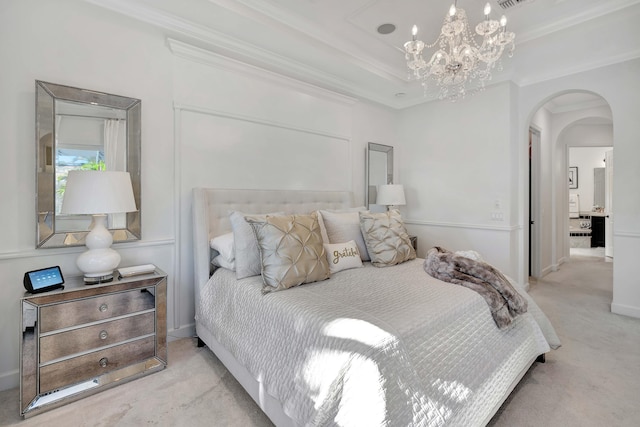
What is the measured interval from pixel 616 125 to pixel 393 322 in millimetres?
3565

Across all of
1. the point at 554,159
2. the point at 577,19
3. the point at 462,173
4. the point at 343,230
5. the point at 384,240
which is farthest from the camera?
the point at 554,159

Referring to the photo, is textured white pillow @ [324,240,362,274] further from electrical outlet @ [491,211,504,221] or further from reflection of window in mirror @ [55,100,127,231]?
electrical outlet @ [491,211,504,221]

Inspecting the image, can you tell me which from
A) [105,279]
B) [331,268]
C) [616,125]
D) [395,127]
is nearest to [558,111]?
[616,125]

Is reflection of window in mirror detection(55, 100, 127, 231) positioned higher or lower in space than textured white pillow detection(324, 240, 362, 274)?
higher

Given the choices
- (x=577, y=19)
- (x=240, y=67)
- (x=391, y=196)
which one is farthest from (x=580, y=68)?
(x=240, y=67)

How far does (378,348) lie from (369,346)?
0.12ft

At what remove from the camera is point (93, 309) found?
73.7 inches

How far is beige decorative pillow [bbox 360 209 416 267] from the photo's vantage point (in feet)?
8.52

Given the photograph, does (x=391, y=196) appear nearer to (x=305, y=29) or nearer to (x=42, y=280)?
(x=305, y=29)

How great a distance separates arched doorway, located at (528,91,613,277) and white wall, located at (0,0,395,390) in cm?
321

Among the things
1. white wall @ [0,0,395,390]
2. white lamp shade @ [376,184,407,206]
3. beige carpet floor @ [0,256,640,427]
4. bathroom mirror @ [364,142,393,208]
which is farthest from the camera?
bathroom mirror @ [364,142,393,208]

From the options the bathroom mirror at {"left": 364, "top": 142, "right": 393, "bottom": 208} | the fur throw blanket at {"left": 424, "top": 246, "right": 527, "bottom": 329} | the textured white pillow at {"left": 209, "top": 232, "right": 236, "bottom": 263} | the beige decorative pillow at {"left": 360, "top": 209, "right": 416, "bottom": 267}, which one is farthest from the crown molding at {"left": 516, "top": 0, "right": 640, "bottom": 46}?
the textured white pillow at {"left": 209, "top": 232, "right": 236, "bottom": 263}

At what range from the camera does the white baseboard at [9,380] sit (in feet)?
6.29

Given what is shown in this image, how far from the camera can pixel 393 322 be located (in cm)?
138
